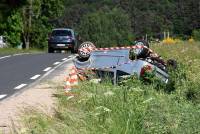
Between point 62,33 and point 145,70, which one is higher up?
point 145,70

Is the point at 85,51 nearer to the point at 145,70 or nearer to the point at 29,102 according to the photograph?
the point at 145,70

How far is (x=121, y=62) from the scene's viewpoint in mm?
15711

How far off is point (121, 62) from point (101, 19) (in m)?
117

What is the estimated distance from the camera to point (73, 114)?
943 cm

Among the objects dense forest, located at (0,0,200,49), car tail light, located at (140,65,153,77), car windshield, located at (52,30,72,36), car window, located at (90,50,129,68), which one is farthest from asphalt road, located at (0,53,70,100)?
dense forest, located at (0,0,200,49)

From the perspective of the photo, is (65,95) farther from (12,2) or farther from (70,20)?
(70,20)

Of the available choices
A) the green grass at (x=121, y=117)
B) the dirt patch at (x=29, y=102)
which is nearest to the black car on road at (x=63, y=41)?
the dirt patch at (x=29, y=102)

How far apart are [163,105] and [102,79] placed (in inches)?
216

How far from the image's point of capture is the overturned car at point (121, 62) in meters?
14.8

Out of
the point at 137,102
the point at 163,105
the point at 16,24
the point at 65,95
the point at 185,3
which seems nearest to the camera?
the point at 163,105

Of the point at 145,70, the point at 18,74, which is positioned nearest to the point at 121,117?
the point at 145,70

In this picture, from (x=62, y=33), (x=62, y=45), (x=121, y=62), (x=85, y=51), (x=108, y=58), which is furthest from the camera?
(x=62, y=33)

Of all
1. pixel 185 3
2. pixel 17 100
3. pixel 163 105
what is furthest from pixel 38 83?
pixel 185 3

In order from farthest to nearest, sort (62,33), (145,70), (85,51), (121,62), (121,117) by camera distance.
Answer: (62,33), (85,51), (121,62), (145,70), (121,117)
